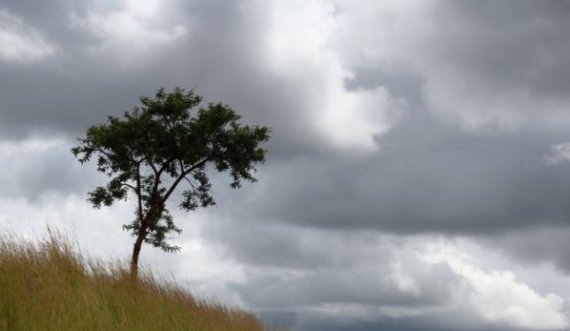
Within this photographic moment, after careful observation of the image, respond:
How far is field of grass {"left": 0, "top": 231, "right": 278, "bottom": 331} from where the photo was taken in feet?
47.6

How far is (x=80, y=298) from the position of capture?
16094 mm

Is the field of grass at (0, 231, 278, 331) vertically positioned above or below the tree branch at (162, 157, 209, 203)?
below

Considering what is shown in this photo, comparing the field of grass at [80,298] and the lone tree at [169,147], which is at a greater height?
the lone tree at [169,147]

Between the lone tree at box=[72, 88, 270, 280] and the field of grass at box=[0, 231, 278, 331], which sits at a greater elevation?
the lone tree at box=[72, 88, 270, 280]

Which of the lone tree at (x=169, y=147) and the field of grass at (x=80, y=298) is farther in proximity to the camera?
the lone tree at (x=169, y=147)

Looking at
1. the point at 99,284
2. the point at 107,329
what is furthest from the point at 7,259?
the point at 107,329

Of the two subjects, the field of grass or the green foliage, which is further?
the green foliage

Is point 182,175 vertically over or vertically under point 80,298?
over

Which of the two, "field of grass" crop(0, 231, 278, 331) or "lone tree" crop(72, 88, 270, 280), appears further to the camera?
"lone tree" crop(72, 88, 270, 280)

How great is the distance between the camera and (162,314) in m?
17.4

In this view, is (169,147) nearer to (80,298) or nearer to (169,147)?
(169,147)

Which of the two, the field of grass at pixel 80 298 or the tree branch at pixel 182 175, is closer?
the field of grass at pixel 80 298

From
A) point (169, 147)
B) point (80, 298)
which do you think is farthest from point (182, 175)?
point (80, 298)

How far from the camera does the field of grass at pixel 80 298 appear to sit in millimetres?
14523
